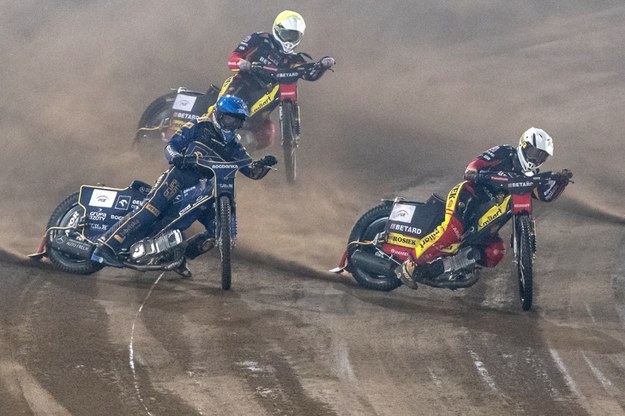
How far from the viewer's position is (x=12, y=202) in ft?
58.9

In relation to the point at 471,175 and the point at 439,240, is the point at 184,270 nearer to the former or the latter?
the point at 439,240

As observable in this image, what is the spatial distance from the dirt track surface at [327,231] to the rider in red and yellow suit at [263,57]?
1221 mm

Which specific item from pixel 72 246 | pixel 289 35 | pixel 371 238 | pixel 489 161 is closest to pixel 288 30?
pixel 289 35

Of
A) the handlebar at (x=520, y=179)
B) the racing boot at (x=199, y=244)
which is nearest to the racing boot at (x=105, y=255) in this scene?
the racing boot at (x=199, y=244)

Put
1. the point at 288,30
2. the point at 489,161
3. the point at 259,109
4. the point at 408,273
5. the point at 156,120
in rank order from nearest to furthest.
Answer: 1. the point at 489,161
2. the point at 408,273
3. the point at 288,30
4. the point at 259,109
5. the point at 156,120

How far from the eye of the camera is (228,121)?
1441 centimetres

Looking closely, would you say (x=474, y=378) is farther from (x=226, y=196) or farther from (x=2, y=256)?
(x=2, y=256)

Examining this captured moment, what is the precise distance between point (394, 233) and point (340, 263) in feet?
2.44

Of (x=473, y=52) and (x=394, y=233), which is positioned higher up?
(x=473, y=52)

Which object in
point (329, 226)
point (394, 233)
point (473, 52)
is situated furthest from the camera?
point (473, 52)

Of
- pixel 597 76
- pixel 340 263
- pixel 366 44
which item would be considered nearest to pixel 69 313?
pixel 340 263

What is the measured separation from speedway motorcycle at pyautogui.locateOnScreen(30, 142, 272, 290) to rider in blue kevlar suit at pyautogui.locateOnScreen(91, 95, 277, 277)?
0.29ft

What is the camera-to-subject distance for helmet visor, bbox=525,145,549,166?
14.0 m

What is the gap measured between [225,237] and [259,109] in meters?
6.36
